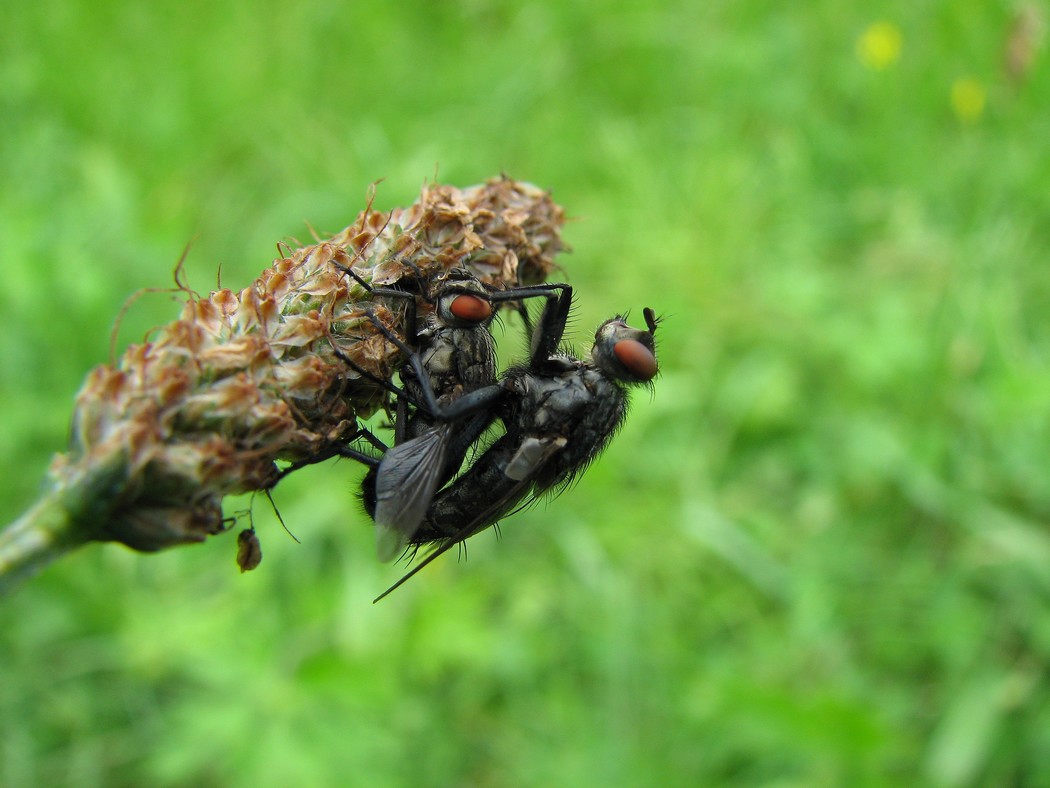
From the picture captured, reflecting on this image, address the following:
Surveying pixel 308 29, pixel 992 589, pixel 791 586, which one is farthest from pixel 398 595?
pixel 308 29

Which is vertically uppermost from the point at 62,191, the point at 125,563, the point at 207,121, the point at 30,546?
the point at 207,121

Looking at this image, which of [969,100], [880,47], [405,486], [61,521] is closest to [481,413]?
[405,486]

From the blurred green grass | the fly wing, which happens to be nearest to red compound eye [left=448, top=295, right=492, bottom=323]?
the fly wing

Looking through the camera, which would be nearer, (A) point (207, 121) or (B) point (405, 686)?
(B) point (405, 686)

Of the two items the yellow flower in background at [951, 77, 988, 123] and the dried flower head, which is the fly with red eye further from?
the yellow flower in background at [951, 77, 988, 123]

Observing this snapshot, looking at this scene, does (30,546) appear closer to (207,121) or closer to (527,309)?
(527,309)

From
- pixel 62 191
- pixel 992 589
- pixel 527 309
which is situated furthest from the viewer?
pixel 62 191

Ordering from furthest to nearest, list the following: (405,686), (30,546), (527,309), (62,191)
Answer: (62,191) < (405,686) < (527,309) < (30,546)

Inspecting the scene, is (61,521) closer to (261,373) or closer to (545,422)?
(261,373)

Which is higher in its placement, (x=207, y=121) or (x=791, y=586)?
(x=207, y=121)
